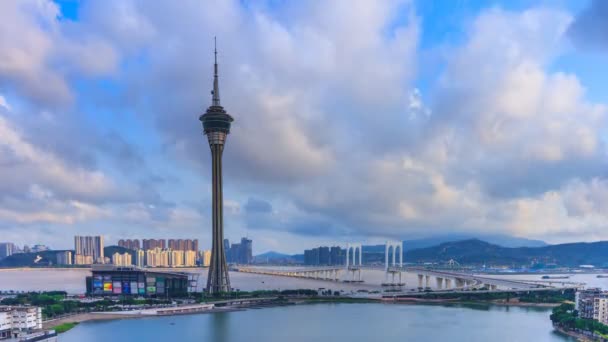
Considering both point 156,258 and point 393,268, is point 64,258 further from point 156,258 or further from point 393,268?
point 393,268

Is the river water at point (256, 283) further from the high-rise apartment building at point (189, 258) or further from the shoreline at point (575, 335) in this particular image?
the shoreline at point (575, 335)

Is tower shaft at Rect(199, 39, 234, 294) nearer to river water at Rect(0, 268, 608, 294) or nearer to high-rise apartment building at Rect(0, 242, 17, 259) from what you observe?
river water at Rect(0, 268, 608, 294)

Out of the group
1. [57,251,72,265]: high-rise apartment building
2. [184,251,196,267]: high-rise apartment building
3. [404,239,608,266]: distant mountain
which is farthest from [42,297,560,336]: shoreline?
[57,251,72,265]: high-rise apartment building

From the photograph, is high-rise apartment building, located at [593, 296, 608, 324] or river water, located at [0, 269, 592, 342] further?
high-rise apartment building, located at [593, 296, 608, 324]

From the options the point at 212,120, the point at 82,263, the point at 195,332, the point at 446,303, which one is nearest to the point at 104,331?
the point at 195,332

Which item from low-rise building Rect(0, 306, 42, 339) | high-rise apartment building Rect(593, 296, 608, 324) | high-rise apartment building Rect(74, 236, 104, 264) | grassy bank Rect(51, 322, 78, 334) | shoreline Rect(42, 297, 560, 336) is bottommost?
high-rise apartment building Rect(74, 236, 104, 264)

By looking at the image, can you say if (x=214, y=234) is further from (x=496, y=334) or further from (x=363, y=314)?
(x=496, y=334)


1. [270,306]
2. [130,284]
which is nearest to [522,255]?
[270,306]
